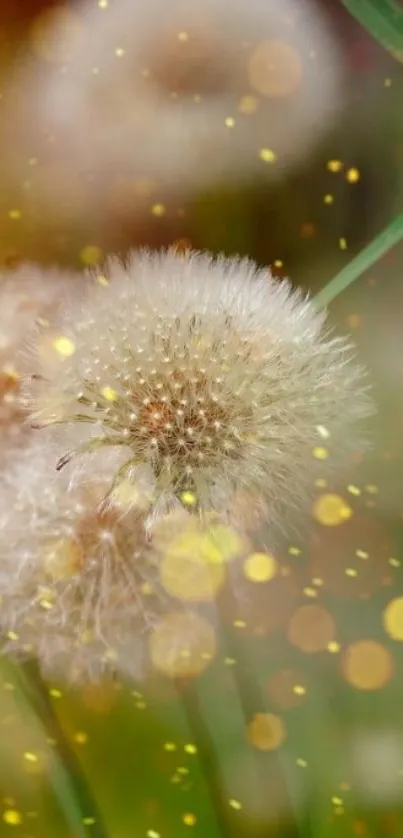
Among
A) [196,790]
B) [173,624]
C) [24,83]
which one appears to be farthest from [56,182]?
[196,790]

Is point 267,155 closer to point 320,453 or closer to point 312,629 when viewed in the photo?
point 320,453

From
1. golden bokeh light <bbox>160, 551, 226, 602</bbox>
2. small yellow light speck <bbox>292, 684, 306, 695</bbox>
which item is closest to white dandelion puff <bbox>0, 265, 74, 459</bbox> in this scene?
golden bokeh light <bbox>160, 551, 226, 602</bbox>

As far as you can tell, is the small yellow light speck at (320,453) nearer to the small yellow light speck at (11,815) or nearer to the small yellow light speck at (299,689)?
the small yellow light speck at (299,689)

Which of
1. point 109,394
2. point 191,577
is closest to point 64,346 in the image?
point 109,394

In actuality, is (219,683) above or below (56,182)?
below

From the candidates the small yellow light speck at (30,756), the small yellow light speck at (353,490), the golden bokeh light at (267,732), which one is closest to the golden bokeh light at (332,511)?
the small yellow light speck at (353,490)

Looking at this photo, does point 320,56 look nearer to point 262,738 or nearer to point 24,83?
point 24,83

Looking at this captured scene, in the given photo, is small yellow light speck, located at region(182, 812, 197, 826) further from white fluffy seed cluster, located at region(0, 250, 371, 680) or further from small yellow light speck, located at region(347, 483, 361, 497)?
small yellow light speck, located at region(347, 483, 361, 497)
